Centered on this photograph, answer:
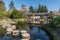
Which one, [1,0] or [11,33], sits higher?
[1,0]

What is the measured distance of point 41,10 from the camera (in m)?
60.8

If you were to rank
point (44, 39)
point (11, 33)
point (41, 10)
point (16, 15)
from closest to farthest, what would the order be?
1. point (44, 39)
2. point (11, 33)
3. point (16, 15)
4. point (41, 10)

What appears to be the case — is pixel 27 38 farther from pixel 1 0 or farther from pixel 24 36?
pixel 1 0

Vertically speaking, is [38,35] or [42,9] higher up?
[42,9]

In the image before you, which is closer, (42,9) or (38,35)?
(38,35)

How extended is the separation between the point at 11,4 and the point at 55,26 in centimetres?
4574

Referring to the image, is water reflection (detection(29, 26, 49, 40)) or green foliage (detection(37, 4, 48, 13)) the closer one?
water reflection (detection(29, 26, 49, 40))

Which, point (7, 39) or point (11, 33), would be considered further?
point (11, 33)

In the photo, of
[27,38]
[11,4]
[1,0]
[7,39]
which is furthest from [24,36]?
[11,4]

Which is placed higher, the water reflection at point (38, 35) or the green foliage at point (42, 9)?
the green foliage at point (42, 9)

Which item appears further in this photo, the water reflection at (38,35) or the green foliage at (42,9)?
the green foliage at (42,9)

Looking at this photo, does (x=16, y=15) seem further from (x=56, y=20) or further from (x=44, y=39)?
(x=44, y=39)

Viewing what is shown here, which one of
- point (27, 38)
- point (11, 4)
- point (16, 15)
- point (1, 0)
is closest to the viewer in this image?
point (27, 38)

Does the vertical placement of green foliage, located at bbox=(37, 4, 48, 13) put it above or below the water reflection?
above
